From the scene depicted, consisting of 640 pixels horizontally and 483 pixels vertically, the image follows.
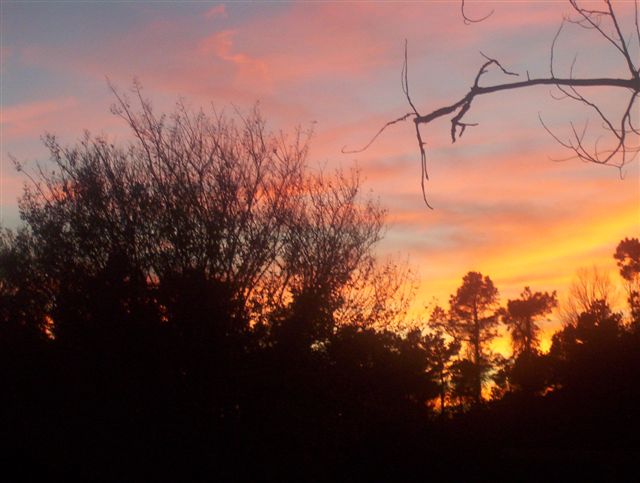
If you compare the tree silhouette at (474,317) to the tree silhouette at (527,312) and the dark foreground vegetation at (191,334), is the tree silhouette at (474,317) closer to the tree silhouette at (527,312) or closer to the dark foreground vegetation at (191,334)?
the tree silhouette at (527,312)

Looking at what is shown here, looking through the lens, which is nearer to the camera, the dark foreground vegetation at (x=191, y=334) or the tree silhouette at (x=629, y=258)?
the dark foreground vegetation at (x=191, y=334)

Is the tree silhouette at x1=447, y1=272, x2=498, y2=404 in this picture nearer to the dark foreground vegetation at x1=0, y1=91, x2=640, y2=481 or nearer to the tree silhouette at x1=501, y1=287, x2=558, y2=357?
the tree silhouette at x1=501, y1=287, x2=558, y2=357

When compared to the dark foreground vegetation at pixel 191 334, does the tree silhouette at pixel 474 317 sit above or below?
above

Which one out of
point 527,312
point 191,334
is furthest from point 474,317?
point 191,334

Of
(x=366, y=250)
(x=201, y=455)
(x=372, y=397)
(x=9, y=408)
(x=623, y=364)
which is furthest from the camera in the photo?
(x=623, y=364)

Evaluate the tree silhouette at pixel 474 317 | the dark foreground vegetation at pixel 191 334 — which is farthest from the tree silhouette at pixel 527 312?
the dark foreground vegetation at pixel 191 334

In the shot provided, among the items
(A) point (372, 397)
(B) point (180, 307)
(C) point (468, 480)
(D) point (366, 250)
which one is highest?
(D) point (366, 250)

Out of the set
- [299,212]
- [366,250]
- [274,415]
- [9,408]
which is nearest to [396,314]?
[366,250]

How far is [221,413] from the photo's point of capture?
18547 mm

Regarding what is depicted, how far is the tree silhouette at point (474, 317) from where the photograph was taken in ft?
169

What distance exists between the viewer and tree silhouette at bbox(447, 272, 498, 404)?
169 ft

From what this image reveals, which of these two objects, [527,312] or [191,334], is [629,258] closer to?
[527,312]

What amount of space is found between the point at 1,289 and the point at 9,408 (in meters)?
3.91

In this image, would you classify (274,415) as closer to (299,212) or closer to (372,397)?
(372,397)
